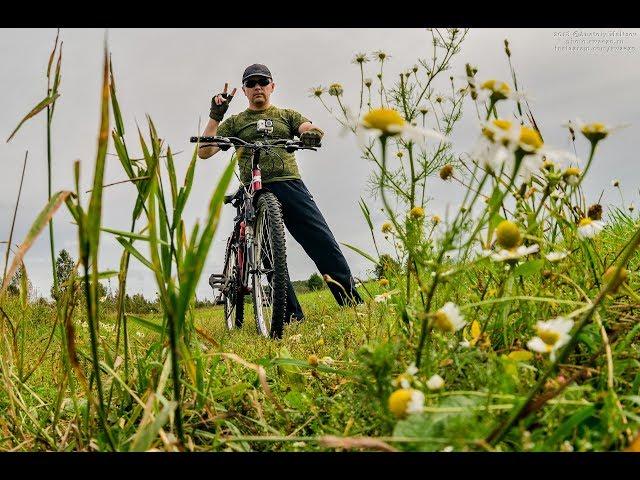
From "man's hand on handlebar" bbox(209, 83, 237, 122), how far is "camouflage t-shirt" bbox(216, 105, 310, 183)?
18 cm

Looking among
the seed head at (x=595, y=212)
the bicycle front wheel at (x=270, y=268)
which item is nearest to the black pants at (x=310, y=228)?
the bicycle front wheel at (x=270, y=268)

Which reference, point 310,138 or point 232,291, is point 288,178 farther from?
point 232,291

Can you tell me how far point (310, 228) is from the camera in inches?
162

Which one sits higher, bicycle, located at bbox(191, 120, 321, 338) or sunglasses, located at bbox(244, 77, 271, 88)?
sunglasses, located at bbox(244, 77, 271, 88)

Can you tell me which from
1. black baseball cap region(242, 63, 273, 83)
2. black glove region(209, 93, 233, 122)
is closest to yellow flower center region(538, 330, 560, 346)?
black glove region(209, 93, 233, 122)

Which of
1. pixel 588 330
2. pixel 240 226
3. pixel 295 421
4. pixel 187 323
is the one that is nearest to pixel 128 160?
pixel 187 323

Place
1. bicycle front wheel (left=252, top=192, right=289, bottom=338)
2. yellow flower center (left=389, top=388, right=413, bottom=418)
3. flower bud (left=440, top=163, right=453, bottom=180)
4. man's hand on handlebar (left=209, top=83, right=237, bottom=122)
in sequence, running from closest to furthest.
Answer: yellow flower center (left=389, top=388, right=413, bottom=418), flower bud (left=440, top=163, right=453, bottom=180), bicycle front wheel (left=252, top=192, right=289, bottom=338), man's hand on handlebar (left=209, top=83, right=237, bottom=122)

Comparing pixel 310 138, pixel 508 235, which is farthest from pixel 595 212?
pixel 310 138

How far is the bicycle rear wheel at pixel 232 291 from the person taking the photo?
3.76 meters

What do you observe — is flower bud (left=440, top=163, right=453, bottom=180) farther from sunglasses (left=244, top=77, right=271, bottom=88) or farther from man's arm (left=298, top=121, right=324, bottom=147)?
sunglasses (left=244, top=77, right=271, bottom=88)

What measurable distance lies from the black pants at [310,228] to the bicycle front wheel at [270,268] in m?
0.57

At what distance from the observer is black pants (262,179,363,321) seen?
4055mm
